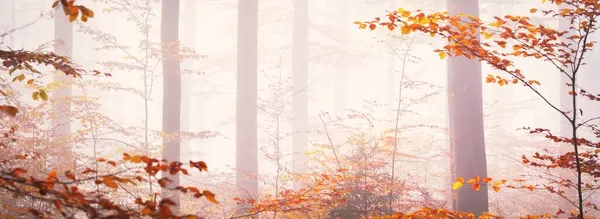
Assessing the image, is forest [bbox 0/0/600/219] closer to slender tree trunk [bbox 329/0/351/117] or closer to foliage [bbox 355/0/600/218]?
foliage [bbox 355/0/600/218]

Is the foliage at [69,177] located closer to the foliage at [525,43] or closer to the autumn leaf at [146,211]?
the autumn leaf at [146,211]

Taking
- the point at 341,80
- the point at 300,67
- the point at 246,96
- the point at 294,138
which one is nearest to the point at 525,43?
the point at 246,96

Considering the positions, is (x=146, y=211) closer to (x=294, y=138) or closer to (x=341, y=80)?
(x=294, y=138)

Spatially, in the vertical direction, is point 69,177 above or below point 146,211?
above

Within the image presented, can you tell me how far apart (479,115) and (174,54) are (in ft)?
24.0

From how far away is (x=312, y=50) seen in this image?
19.6 m

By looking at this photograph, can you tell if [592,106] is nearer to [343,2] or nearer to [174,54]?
[343,2]

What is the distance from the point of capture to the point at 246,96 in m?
11.8

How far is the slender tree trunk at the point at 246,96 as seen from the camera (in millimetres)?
11758

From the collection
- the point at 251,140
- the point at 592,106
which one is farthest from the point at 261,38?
the point at 592,106

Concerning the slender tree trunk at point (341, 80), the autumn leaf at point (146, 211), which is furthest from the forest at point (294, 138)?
the slender tree trunk at point (341, 80)

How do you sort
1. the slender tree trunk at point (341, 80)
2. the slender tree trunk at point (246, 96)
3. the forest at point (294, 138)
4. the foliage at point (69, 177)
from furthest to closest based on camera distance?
the slender tree trunk at point (341, 80) → the slender tree trunk at point (246, 96) → the forest at point (294, 138) → the foliage at point (69, 177)

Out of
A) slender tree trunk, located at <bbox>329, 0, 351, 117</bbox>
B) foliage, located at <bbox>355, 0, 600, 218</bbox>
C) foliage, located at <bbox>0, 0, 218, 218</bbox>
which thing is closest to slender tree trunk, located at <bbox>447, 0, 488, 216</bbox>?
foliage, located at <bbox>355, 0, 600, 218</bbox>

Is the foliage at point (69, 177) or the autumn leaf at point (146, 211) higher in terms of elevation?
the foliage at point (69, 177)
